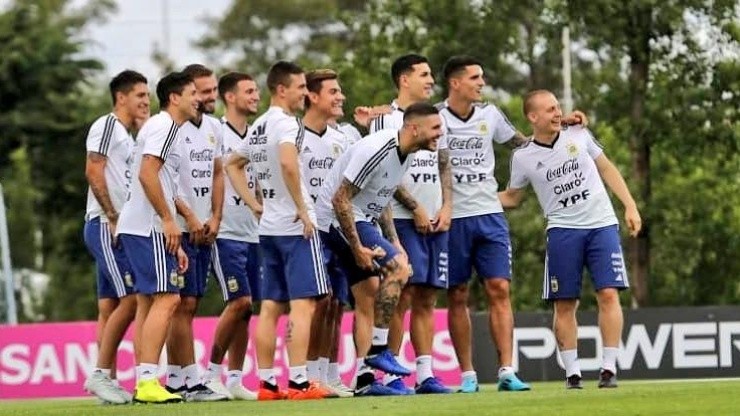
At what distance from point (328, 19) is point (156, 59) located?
19.1ft

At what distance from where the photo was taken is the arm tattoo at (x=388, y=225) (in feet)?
55.5

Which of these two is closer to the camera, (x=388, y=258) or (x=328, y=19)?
(x=388, y=258)

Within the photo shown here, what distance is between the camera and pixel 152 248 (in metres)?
16.6

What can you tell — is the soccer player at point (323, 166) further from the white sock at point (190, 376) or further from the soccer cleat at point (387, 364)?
the white sock at point (190, 376)

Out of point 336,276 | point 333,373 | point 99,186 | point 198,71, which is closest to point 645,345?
point 333,373

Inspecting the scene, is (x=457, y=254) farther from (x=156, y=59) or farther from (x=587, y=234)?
(x=156, y=59)

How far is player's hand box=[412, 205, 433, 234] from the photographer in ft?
56.6

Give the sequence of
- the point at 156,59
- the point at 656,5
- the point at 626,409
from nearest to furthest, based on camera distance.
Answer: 1. the point at 626,409
2. the point at 656,5
3. the point at 156,59

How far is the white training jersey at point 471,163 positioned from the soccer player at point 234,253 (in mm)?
1666

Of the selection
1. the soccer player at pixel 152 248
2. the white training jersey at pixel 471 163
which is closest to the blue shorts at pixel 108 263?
the soccer player at pixel 152 248

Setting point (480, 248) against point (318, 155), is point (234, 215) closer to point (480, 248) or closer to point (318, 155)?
point (318, 155)

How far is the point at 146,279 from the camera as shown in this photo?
54.3ft

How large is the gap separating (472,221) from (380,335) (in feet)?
5.22

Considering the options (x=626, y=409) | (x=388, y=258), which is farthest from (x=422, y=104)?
(x=626, y=409)
